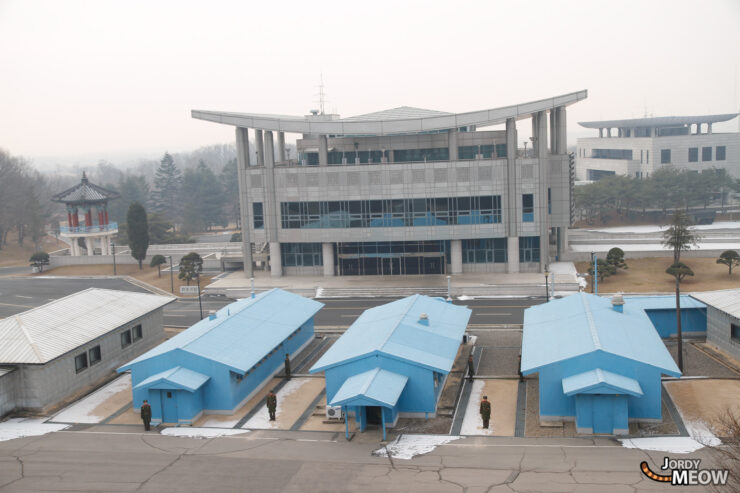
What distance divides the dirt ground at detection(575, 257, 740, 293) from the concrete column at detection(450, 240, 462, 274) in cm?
979

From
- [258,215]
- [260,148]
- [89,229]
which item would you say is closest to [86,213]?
[89,229]

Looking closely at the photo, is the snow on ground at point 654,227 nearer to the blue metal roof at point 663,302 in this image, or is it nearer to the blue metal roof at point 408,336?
the blue metal roof at point 663,302

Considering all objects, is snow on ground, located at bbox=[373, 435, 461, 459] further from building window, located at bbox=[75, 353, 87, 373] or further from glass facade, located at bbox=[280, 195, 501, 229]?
glass facade, located at bbox=[280, 195, 501, 229]

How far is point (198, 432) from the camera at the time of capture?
1071 inches

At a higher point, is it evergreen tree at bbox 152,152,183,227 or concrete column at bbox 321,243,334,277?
evergreen tree at bbox 152,152,183,227

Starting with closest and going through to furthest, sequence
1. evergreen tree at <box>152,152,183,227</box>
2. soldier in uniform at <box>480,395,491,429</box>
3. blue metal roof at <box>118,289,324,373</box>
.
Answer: soldier in uniform at <box>480,395,491,429</box> → blue metal roof at <box>118,289,324,373</box> → evergreen tree at <box>152,152,183,227</box>

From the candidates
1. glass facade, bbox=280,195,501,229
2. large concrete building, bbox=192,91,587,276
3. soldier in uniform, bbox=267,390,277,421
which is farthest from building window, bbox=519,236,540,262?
soldier in uniform, bbox=267,390,277,421

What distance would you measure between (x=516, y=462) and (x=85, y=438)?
650 inches

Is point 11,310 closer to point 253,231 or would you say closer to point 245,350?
point 253,231

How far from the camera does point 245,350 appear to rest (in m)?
31.5

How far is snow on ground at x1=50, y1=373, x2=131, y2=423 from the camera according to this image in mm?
29734

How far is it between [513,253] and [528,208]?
152 inches

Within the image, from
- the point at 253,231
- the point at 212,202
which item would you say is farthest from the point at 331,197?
the point at 212,202

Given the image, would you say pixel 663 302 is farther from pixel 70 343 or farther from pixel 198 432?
pixel 70 343
